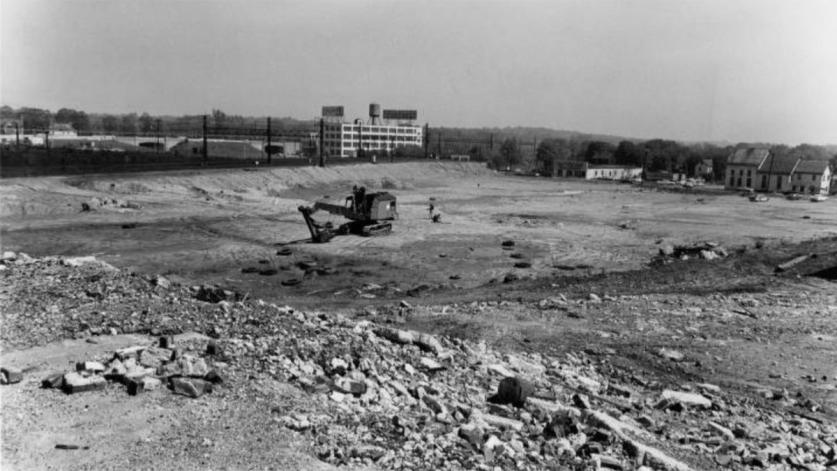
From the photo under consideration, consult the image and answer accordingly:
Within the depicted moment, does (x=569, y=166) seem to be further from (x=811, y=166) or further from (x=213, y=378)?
(x=213, y=378)

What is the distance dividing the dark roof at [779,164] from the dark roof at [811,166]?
0.66 metres

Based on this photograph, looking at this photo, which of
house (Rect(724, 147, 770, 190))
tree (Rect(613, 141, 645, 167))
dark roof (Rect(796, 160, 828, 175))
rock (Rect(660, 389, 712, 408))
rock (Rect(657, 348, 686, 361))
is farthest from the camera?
tree (Rect(613, 141, 645, 167))

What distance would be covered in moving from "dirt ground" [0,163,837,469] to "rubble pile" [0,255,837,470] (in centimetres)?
48

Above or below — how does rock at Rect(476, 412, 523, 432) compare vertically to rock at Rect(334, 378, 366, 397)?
below

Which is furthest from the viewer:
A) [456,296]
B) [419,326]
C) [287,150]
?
[287,150]

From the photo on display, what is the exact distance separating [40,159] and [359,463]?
4810 cm

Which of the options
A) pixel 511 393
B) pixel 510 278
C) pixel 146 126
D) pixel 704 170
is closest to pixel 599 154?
pixel 704 170

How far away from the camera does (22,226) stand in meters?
28.5

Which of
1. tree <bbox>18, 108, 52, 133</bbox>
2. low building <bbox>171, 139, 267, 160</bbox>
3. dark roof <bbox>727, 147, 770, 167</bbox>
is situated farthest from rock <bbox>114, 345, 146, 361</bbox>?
tree <bbox>18, 108, 52, 133</bbox>

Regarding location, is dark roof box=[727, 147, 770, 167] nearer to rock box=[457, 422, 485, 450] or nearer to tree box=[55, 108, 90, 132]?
rock box=[457, 422, 485, 450]

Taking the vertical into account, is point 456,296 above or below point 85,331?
below

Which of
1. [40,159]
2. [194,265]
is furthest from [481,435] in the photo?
[40,159]

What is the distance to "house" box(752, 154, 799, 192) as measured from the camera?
73312 millimetres

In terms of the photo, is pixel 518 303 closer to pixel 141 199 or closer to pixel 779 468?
pixel 779 468
